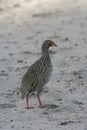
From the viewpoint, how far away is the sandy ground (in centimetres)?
1016

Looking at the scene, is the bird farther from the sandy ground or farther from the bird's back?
the sandy ground

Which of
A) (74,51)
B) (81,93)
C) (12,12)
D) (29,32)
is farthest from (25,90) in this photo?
(12,12)

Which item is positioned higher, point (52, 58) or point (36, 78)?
point (36, 78)

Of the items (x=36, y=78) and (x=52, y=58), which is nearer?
(x=36, y=78)

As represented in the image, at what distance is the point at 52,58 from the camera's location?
14766mm

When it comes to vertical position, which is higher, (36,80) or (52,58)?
(36,80)

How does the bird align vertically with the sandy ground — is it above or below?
above

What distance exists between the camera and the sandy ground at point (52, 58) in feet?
33.3

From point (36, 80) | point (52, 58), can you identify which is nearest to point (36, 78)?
point (36, 80)

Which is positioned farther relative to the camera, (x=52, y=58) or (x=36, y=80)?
Answer: (x=52, y=58)

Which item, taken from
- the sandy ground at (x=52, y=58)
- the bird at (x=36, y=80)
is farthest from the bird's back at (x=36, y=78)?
the sandy ground at (x=52, y=58)

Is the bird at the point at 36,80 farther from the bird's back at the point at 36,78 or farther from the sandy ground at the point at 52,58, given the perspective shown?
the sandy ground at the point at 52,58

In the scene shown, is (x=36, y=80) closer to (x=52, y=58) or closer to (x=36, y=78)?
(x=36, y=78)

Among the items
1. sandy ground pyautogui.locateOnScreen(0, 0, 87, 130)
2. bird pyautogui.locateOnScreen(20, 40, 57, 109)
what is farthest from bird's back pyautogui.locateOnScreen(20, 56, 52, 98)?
sandy ground pyautogui.locateOnScreen(0, 0, 87, 130)
